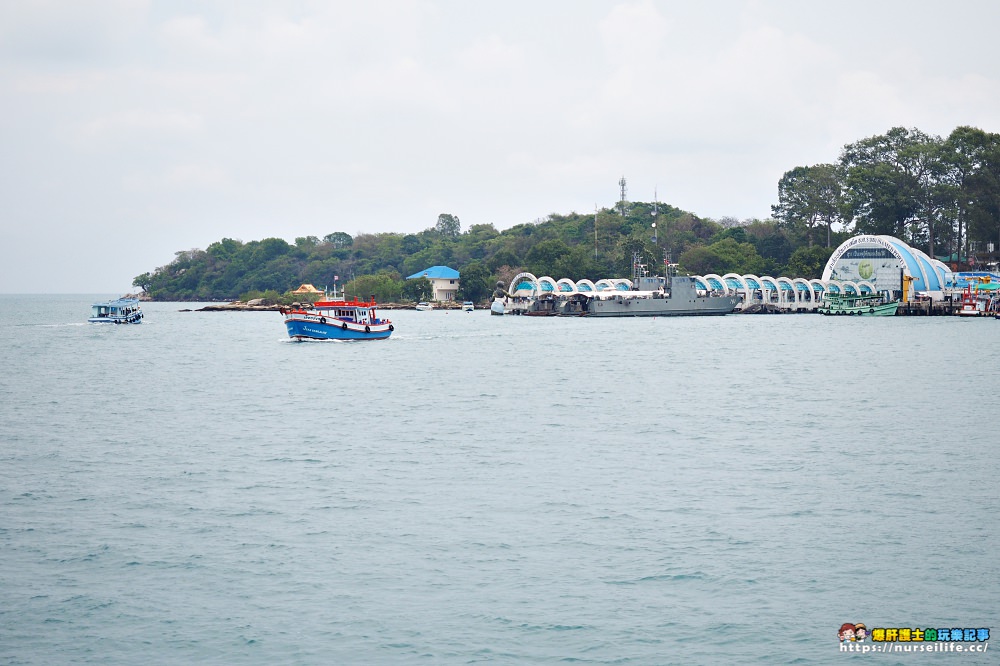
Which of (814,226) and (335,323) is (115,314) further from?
(814,226)

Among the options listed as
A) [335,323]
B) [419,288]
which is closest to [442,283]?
[419,288]

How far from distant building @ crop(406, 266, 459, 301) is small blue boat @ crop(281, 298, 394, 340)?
78.6 meters

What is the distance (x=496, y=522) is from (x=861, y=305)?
4142 inches

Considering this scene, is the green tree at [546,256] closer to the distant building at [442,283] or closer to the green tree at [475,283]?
the green tree at [475,283]

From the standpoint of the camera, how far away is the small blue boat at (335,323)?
Answer: 264 ft

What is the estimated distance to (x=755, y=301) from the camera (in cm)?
13825

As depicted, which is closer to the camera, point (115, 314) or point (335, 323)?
point (335, 323)

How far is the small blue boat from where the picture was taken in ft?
264

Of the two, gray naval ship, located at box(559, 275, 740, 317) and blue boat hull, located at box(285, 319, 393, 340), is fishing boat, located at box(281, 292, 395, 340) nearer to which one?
blue boat hull, located at box(285, 319, 393, 340)

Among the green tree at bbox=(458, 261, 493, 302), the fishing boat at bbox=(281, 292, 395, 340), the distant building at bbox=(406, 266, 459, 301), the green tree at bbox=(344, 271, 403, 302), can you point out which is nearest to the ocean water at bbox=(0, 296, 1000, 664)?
the fishing boat at bbox=(281, 292, 395, 340)

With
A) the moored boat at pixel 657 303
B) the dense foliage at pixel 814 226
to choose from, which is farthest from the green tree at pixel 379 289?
the moored boat at pixel 657 303

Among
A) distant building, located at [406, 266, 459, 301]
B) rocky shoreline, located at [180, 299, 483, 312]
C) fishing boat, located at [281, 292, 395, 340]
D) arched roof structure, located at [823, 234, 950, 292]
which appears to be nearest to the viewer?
fishing boat, located at [281, 292, 395, 340]

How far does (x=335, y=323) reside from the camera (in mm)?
81188

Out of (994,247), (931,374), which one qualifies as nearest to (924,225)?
(994,247)
